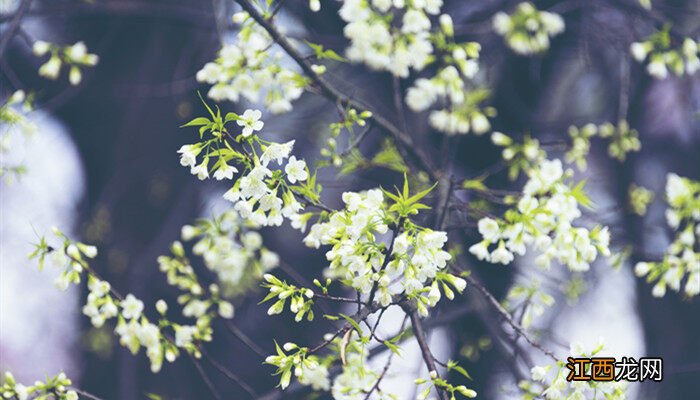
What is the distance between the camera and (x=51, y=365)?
7020mm

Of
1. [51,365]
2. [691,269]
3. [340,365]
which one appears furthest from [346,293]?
[51,365]

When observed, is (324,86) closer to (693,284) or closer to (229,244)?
(229,244)

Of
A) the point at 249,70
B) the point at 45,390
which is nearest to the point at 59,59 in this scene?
the point at 249,70

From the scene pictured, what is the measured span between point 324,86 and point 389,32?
494 millimetres

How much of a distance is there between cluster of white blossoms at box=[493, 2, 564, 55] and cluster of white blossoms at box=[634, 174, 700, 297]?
921mm

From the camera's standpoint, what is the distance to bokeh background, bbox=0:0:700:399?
165 inches

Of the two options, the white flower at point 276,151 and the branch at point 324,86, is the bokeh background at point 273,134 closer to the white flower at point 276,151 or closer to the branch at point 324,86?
the branch at point 324,86

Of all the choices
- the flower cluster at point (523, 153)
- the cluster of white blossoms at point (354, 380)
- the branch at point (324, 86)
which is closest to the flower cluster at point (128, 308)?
the cluster of white blossoms at point (354, 380)

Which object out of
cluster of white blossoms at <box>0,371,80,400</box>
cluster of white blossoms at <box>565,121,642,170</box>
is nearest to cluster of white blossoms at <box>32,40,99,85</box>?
cluster of white blossoms at <box>0,371,80,400</box>

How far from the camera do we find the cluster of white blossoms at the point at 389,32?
2693 millimetres

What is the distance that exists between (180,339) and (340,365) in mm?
564

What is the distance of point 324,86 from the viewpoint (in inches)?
101

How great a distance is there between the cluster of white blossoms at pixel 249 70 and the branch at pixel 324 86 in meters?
0.14

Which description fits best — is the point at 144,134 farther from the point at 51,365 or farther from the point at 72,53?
the point at 51,365
